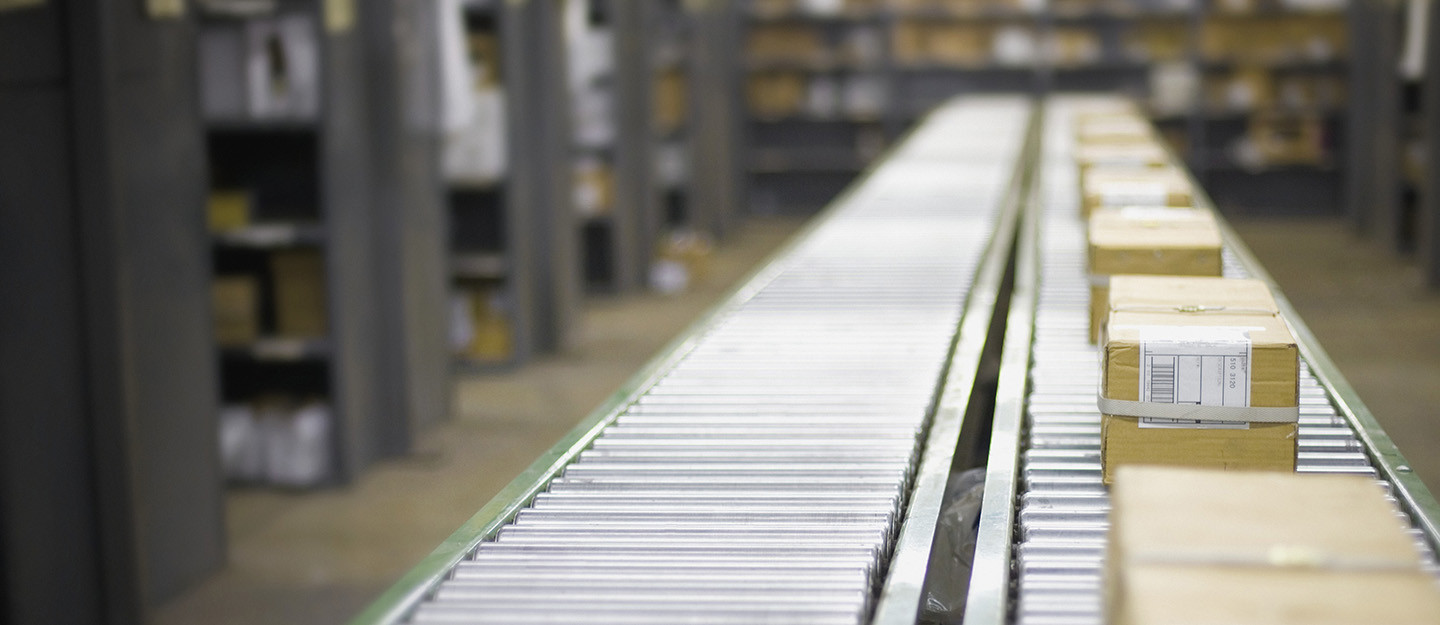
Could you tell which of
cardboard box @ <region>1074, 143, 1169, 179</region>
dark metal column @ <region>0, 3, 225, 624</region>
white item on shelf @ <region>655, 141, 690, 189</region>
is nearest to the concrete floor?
dark metal column @ <region>0, 3, 225, 624</region>

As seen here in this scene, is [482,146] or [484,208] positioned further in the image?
[484,208]

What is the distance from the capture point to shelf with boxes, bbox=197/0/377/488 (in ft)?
19.8

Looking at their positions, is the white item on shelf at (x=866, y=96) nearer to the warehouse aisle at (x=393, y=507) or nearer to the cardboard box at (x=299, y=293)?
the warehouse aisle at (x=393, y=507)

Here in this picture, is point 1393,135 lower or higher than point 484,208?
higher

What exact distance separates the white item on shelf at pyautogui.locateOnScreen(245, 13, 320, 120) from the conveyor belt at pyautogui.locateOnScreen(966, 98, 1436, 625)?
3.06 m

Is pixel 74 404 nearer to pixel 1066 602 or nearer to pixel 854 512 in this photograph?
pixel 854 512

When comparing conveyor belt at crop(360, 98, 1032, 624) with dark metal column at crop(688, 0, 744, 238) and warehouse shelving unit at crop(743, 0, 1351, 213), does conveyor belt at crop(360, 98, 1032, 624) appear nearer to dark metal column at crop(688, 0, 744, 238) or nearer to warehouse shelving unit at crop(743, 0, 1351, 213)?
dark metal column at crop(688, 0, 744, 238)

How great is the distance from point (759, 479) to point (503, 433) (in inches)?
175

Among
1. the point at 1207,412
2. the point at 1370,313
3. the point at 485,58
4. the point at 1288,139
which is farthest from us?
the point at 1288,139

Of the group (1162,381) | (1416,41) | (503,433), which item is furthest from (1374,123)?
(1162,381)

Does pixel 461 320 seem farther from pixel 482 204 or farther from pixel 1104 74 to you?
pixel 1104 74

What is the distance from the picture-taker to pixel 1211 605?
1.56 metres

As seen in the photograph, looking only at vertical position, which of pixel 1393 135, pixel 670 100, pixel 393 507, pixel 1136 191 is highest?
pixel 670 100

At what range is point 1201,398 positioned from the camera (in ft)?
7.99
